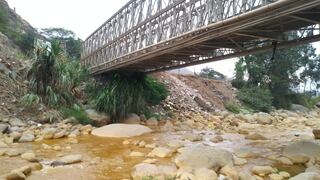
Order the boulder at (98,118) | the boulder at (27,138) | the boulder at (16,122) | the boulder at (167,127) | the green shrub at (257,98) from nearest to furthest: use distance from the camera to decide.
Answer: the boulder at (27,138)
the boulder at (16,122)
the boulder at (98,118)
the boulder at (167,127)
the green shrub at (257,98)

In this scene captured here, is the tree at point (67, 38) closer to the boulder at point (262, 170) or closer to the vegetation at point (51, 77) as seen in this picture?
the vegetation at point (51, 77)

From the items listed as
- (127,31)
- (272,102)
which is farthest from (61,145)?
(272,102)

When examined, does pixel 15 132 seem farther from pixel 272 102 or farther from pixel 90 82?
pixel 272 102

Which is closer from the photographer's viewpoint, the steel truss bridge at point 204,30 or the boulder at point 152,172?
the boulder at point 152,172

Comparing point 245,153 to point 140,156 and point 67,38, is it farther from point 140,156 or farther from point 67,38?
point 67,38

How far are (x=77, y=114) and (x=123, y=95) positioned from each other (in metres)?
3.64

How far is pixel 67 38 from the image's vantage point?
46.1 metres

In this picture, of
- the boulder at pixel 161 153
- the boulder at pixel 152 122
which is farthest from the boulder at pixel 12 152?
the boulder at pixel 152 122

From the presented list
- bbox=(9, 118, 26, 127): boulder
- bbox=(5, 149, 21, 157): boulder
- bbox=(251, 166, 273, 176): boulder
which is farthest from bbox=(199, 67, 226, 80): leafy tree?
bbox=(251, 166, 273, 176): boulder

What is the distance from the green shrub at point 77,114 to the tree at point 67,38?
23.4 m

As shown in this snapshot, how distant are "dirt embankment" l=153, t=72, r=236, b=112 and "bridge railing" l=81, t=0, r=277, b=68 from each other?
5917 millimetres

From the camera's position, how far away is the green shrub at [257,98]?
118ft

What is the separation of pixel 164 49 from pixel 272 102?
86.3 feet

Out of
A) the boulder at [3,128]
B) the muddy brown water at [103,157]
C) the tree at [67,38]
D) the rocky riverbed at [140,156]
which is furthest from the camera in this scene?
the tree at [67,38]
